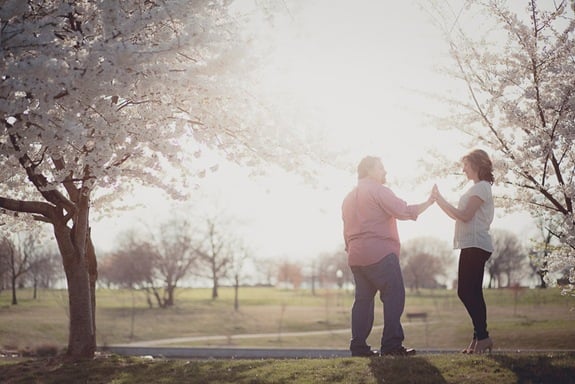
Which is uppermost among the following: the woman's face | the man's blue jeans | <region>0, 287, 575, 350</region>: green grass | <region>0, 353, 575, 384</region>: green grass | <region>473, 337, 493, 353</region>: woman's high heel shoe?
the woman's face

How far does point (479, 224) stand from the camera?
7289mm

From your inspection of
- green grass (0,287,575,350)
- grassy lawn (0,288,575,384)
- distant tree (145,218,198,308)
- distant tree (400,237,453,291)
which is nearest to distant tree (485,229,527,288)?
distant tree (400,237,453,291)

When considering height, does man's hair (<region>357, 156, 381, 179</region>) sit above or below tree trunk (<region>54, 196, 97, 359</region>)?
above

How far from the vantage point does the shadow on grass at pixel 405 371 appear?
6.13 metres

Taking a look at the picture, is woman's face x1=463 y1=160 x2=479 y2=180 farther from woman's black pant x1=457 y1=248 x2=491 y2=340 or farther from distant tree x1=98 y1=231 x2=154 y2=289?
distant tree x1=98 y1=231 x2=154 y2=289

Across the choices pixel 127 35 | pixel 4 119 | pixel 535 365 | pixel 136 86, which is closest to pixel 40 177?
pixel 4 119

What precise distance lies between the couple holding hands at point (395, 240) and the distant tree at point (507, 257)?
8789 cm

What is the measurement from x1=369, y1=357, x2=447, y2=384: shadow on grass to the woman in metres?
0.93

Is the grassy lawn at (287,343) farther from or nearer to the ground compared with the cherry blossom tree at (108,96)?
nearer to the ground

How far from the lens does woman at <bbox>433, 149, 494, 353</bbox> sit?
7.22 metres

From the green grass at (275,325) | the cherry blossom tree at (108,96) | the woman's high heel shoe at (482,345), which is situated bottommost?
the green grass at (275,325)

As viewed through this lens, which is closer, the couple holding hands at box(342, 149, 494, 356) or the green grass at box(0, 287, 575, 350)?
the couple holding hands at box(342, 149, 494, 356)

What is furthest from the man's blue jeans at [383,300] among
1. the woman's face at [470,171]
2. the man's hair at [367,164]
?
the woman's face at [470,171]

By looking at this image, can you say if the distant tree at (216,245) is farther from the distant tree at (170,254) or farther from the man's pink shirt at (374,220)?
the man's pink shirt at (374,220)
